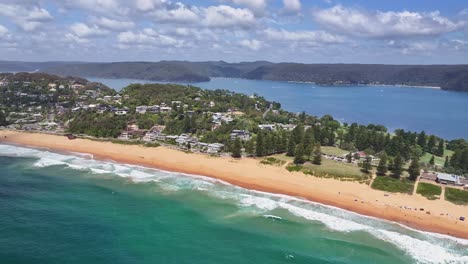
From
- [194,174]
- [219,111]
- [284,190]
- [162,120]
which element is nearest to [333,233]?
[284,190]

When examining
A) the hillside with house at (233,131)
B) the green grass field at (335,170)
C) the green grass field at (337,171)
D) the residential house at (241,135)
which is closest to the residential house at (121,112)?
the hillside with house at (233,131)

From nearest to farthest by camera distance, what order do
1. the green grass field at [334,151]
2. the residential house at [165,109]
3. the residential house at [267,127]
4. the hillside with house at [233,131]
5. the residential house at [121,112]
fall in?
the hillside with house at [233,131] < the green grass field at [334,151] < the residential house at [267,127] < the residential house at [121,112] < the residential house at [165,109]

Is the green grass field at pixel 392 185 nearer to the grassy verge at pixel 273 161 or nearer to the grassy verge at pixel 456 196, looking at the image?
the grassy verge at pixel 456 196

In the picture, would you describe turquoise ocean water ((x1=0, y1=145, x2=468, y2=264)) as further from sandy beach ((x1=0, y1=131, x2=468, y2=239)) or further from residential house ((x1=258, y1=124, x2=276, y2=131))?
residential house ((x1=258, y1=124, x2=276, y2=131))

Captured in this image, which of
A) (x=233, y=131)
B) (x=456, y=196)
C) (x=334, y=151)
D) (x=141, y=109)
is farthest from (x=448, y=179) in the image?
(x=141, y=109)

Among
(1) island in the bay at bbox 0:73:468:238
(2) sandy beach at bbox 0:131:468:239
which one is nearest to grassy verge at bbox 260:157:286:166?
(1) island in the bay at bbox 0:73:468:238

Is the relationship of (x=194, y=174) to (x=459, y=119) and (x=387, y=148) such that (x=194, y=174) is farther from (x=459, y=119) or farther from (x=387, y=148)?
(x=459, y=119)
